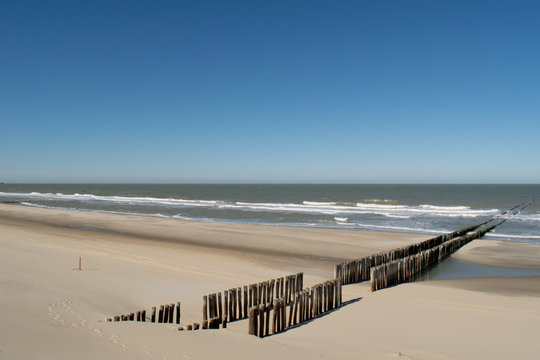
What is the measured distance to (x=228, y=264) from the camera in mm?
19031

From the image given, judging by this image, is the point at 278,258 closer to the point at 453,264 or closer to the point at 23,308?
the point at 453,264

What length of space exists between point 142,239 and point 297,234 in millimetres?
11590

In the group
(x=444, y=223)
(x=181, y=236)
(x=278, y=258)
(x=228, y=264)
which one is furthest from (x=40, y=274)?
(x=444, y=223)

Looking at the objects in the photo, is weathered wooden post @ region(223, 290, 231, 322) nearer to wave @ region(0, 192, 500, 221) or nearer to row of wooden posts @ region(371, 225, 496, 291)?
row of wooden posts @ region(371, 225, 496, 291)

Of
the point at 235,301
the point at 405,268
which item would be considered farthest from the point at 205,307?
the point at 405,268

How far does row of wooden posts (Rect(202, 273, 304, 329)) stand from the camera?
33.8 ft

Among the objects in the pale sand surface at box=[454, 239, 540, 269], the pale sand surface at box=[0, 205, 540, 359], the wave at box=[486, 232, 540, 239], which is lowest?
the pale sand surface at box=[454, 239, 540, 269]

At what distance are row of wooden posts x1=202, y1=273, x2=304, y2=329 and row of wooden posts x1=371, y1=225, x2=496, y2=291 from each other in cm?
371

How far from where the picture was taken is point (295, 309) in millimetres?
10766

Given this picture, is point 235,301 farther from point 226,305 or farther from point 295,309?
point 295,309

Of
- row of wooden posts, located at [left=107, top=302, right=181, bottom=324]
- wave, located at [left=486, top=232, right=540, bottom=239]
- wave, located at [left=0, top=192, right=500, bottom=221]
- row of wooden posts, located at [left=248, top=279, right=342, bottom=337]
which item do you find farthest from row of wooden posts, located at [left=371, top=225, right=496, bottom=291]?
wave, located at [left=0, top=192, right=500, bottom=221]

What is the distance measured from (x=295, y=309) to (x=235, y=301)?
5.62ft

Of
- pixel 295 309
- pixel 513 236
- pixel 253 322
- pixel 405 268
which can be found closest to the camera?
pixel 253 322

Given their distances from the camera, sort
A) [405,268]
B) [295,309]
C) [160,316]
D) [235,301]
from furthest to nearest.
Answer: [405,268] < [235,301] < [295,309] < [160,316]
